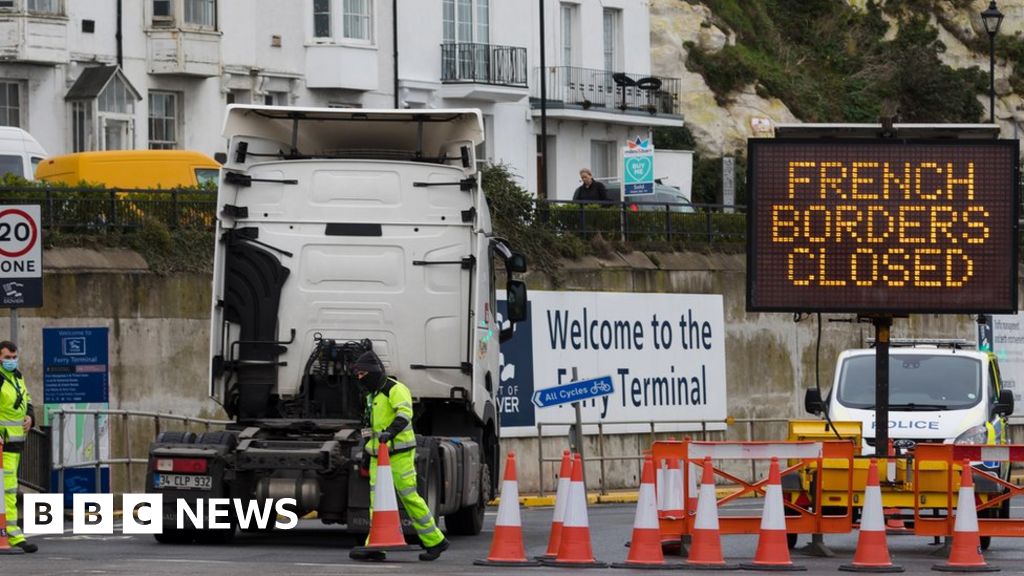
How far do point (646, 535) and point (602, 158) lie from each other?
41.6 meters

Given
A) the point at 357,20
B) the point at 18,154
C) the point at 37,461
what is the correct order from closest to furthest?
the point at 37,461 < the point at 18,154 < the point at 357,20

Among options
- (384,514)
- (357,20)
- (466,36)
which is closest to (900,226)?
(384,514)

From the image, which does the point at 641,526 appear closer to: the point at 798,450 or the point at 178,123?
the point at 798,450

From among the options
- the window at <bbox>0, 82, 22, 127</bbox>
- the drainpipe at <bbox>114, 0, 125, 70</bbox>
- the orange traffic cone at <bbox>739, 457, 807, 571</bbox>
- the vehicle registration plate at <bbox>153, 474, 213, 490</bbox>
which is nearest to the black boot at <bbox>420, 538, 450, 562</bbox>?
the vehicle registration plate at <bbox>153, 474, 213, 490</bbox>

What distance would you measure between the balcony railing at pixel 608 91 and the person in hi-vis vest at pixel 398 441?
38.1 m

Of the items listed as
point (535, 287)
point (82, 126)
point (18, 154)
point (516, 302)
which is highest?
point (82, 126)

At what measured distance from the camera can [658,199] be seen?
46969 mm

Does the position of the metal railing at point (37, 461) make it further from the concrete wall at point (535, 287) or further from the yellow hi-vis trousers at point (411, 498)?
the yellow hi-vis trousers at point (411, 498)

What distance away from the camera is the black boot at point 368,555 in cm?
1892

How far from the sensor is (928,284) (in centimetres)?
2027

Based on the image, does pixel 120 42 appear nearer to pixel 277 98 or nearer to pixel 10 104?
pixel 10 104

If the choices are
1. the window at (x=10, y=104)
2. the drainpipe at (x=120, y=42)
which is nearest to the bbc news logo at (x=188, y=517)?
the window at (x=10, y=104)

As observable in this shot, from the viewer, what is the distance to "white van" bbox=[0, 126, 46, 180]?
1554 inches

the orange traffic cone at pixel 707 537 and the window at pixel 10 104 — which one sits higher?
the window at pixel 10 104
